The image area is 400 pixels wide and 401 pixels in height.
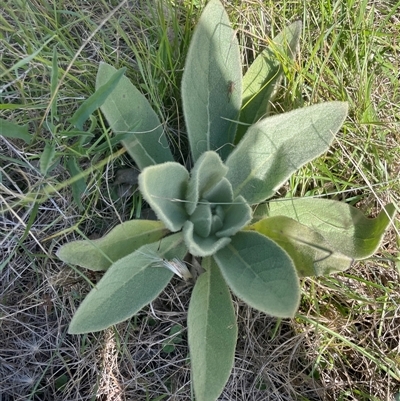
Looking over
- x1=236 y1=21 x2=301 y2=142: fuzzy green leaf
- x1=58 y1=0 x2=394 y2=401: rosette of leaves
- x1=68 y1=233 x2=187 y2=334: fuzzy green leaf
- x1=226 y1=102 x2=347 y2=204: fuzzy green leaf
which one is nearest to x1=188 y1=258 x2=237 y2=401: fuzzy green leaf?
x1=58 y1=0 x2=394 y2=401: rosette of leaves

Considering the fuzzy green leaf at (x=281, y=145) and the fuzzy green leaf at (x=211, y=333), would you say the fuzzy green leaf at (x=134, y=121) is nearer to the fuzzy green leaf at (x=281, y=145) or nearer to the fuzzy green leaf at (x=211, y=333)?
the fuzzy green leaf at (x=281, y=145)

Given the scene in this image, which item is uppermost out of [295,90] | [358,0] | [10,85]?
[10,85]

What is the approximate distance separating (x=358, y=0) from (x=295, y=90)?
0.39 m

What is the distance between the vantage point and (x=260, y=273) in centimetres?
131

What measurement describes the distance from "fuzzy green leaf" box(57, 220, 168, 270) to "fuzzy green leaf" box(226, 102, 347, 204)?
254mm

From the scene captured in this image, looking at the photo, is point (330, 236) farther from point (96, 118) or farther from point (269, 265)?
point (96, 118)

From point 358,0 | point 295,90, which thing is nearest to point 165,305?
point 295,90

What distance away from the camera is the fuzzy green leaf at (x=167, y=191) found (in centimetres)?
115

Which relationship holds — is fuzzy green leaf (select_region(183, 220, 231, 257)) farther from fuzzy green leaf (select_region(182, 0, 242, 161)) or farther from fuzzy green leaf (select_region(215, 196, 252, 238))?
fuzzy green leaf (select_region(182, 0, 242, 161))

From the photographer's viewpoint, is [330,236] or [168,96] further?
[168,96]

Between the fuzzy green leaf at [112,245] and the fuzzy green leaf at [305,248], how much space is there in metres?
0.30

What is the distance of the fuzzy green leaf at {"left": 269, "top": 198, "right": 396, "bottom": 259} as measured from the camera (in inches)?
56.4

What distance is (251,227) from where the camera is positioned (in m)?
1.45

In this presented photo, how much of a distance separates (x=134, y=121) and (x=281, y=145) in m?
0.40
